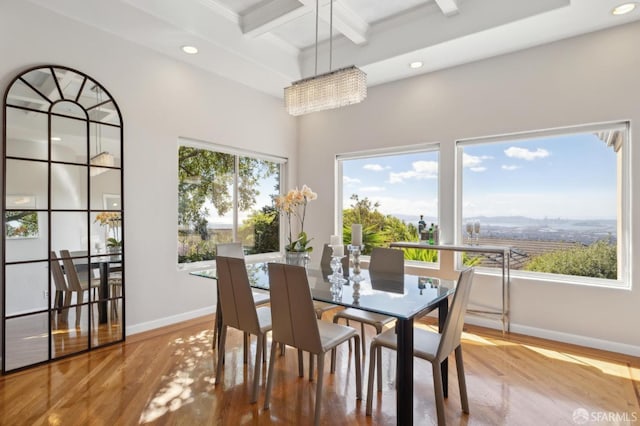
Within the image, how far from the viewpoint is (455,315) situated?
6.25ft

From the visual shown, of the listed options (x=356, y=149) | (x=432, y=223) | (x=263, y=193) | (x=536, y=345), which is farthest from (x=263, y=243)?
(x=536, y=345)

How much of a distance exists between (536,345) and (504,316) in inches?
Answer: 14.3

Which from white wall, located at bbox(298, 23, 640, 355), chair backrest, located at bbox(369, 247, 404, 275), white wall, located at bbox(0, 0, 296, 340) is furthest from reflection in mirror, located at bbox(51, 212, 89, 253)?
white wall, located at bbox(298, 23, 640, 355)

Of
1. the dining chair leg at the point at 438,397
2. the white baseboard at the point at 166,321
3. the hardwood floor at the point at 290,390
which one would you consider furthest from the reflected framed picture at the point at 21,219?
the dining chair leg at the point at 438,397

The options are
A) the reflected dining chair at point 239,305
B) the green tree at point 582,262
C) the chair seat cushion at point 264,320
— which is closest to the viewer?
the reflected dining chair at point 239,305

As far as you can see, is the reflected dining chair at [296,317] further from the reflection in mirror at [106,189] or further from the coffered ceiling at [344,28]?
the coffered ceiling at [344,28]

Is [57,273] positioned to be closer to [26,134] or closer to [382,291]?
[26,134]

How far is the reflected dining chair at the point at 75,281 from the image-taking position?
2938 mm

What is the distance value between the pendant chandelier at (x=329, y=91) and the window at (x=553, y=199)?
1.92 meters

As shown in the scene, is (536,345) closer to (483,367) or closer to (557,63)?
(483,367)

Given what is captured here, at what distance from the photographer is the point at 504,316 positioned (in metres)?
3.50

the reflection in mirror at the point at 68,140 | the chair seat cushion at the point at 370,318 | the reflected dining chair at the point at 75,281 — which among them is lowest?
the chair seat cushion at the point at 370,318

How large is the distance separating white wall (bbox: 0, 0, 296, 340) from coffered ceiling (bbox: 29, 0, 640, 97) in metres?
0.17

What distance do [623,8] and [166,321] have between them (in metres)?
5.06
